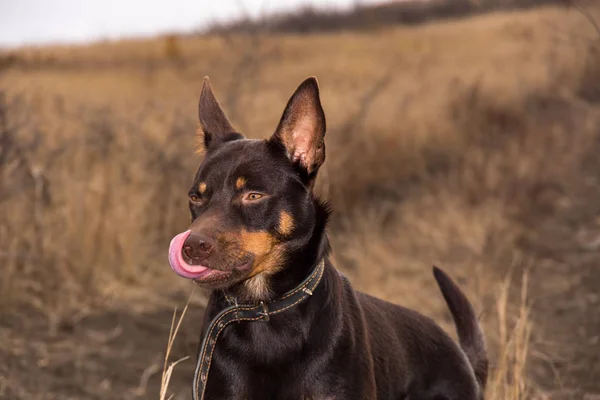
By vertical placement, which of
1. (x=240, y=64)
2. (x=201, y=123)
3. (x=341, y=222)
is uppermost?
(x=201, y=123)

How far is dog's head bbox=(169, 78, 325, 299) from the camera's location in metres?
3.19

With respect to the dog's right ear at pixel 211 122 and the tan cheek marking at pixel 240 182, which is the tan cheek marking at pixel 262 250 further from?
the dog's right ear at pixel 211 122

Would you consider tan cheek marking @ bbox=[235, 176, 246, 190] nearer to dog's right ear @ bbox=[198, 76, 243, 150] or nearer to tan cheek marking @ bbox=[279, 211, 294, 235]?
tan cheek marking @ bbox=[279, 211, 294, 235]

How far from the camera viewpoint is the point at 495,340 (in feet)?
20.9

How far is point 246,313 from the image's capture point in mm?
3465

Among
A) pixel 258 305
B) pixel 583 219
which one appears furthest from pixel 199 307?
pixel 583 219

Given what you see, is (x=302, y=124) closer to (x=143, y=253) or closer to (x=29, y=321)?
(x=29, y=321)

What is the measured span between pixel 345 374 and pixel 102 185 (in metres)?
4.99

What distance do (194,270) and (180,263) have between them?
0.22ft

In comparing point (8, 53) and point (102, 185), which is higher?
point (8, 53)

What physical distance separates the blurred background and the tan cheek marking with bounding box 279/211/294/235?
833mm

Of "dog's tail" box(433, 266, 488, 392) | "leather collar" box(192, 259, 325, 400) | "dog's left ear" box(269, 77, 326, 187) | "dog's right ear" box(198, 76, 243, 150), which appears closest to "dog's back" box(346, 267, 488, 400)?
"dog's tail" box(433, 266, 488, 392)

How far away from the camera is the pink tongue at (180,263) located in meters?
3.12

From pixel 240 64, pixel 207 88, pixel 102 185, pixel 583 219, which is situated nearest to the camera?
pixel 207 88
